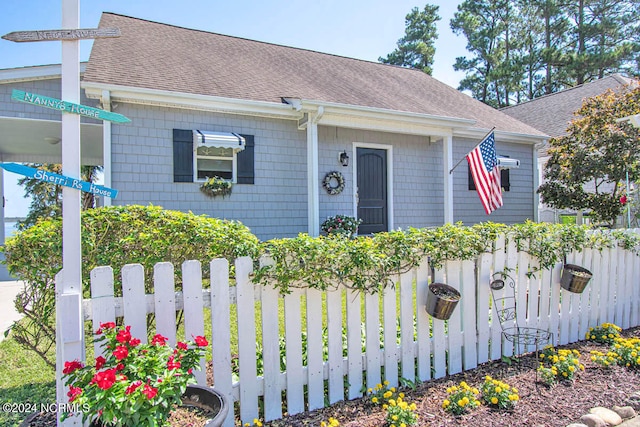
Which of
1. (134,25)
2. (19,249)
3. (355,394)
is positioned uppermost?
(134,25)

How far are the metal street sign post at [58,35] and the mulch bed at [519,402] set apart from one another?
189 centimetres

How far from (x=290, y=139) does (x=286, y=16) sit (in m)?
4.63

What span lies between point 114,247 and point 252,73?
21.7 feet

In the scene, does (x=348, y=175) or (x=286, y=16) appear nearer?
(x=348, y=175)

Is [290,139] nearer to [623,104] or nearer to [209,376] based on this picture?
[209,376]

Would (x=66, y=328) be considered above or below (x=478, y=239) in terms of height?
below

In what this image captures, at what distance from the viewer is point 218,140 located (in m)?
6.51

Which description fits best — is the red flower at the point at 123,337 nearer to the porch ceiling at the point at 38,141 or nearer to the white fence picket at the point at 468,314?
the white fence picket at the point at 468,314

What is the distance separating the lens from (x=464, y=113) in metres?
9.80

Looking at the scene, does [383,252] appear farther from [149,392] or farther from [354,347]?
[149,392]

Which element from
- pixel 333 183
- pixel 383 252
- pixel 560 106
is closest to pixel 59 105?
pixel 383 252

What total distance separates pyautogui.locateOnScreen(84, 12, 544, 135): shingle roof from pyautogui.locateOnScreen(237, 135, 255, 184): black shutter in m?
0.83

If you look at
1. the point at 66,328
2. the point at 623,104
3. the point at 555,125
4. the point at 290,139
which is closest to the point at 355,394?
the point at 66,328

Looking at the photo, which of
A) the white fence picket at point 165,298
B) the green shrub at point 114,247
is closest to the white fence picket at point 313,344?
the green shrub at point 114,247
